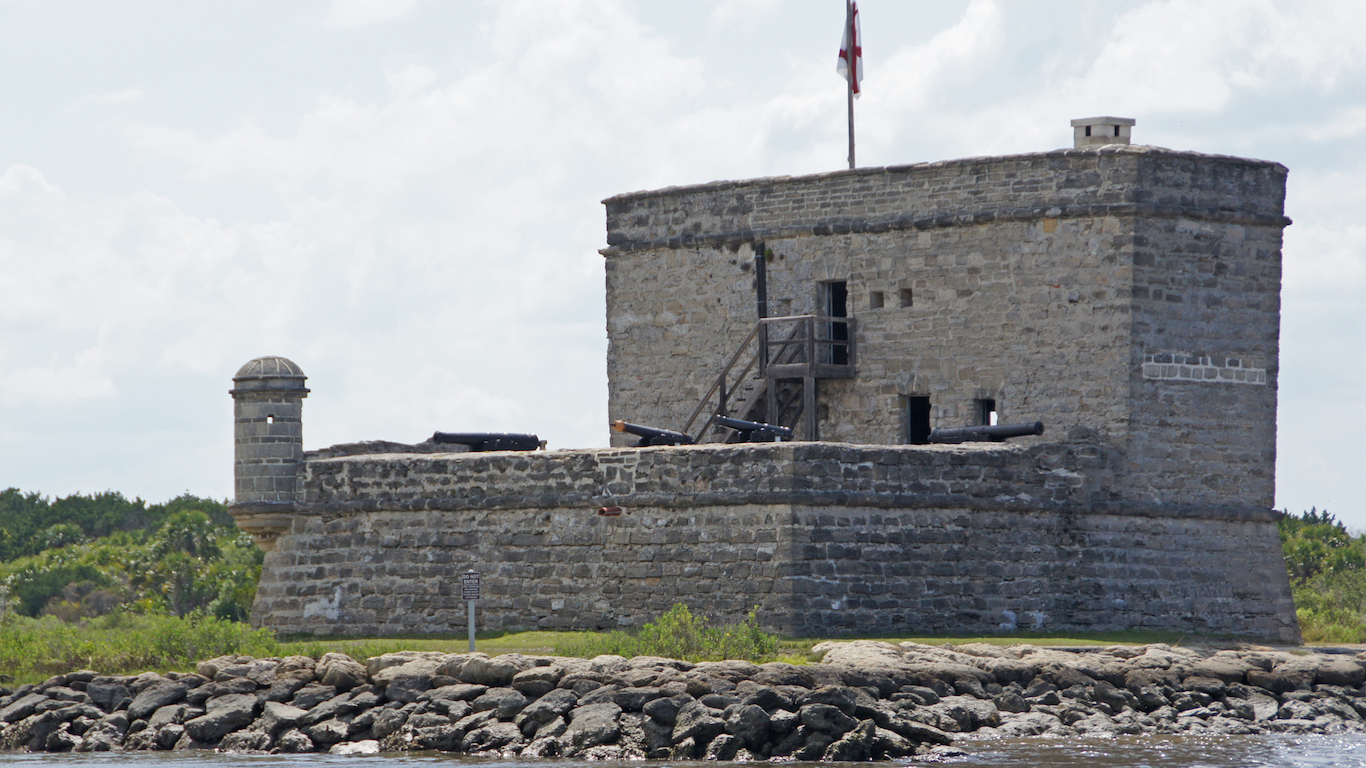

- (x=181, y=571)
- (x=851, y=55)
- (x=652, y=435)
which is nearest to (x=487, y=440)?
(x=652, y=435)

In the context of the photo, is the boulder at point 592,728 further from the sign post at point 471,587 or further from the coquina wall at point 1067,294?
the coquina wall at point 1067,294

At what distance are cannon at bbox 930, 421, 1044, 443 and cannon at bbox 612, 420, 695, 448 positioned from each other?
3.18 metres

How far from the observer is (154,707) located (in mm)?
21234

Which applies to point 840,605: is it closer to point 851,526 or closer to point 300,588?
point 851,526

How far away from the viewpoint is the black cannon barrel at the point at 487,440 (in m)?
26.6

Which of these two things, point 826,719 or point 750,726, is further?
point 826,719

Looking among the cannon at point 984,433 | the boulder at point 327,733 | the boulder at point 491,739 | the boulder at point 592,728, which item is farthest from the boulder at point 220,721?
the cannon at point 984,433

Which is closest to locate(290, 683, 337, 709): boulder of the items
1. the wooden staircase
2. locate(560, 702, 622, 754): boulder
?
locate(560, 702, 622, 754): boulder

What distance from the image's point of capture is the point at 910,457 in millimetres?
23109

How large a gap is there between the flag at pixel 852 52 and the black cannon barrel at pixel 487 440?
24.2 feet

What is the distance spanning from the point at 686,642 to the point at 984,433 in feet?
19.0

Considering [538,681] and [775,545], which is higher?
[775,545]

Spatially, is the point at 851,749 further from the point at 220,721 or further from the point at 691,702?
the point at 220,721

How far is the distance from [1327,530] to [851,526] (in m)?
19.2
